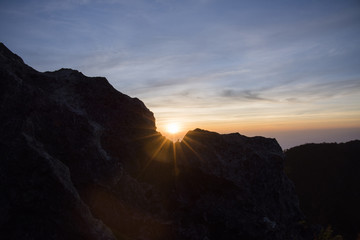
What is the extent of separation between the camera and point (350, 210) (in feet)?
230

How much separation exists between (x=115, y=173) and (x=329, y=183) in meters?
95.9

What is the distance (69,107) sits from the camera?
17.3 m

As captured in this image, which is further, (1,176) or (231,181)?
(231,181)

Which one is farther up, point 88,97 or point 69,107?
point 88,97

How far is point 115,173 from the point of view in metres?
16.6

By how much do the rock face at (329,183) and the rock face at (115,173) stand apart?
60.7 meters

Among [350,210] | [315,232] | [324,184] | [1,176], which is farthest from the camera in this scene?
[324,184]

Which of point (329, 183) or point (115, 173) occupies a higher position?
point (115, 173)

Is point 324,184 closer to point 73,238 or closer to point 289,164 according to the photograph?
point 289,164

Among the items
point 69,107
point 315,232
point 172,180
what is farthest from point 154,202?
point 315,232

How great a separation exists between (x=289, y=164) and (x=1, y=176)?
350 feet

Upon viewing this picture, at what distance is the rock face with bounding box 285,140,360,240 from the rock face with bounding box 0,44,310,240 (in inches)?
2388

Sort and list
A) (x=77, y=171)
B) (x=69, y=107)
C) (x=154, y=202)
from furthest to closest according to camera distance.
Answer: (x=154, y=202), (x=69, y=107), (x=77, y=171)

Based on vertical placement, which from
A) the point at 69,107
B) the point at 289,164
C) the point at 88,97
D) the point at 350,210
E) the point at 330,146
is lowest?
the point at 350,210
